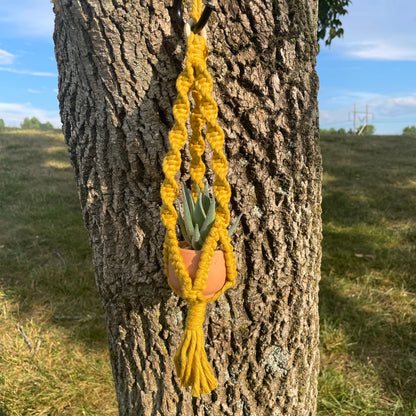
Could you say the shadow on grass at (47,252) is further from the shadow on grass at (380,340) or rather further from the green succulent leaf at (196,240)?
the green succulent leaf at (196,240)

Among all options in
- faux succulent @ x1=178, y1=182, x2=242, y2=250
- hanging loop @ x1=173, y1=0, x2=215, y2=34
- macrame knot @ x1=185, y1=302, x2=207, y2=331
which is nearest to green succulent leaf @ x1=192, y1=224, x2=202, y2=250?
faux succulent @ x1=178, y1=182, x2=242, y2=250

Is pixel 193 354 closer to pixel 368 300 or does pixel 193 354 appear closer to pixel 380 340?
pixel 380 340

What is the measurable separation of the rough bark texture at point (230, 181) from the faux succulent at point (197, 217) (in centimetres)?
23

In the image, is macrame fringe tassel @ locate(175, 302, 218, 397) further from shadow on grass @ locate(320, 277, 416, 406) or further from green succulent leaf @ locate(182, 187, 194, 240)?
shadow on grass @ locate(320, 277, 416, 406)

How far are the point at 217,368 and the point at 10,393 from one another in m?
1.98

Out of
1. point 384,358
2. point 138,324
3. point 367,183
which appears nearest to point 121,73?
point 138,324

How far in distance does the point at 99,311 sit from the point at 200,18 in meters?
3.23

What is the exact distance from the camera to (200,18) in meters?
1.23

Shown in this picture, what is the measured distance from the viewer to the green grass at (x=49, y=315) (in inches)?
106

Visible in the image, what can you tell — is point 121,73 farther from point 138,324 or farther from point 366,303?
point 366,303

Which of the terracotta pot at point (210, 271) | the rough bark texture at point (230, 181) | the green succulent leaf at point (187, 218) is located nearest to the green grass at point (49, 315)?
the rough bark texture at point (230, 181)

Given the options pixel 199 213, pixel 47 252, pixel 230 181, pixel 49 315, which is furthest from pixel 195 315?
pixel 47 252

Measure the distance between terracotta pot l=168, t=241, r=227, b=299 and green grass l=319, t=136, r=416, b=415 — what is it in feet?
6.57

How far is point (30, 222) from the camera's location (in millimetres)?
5805
